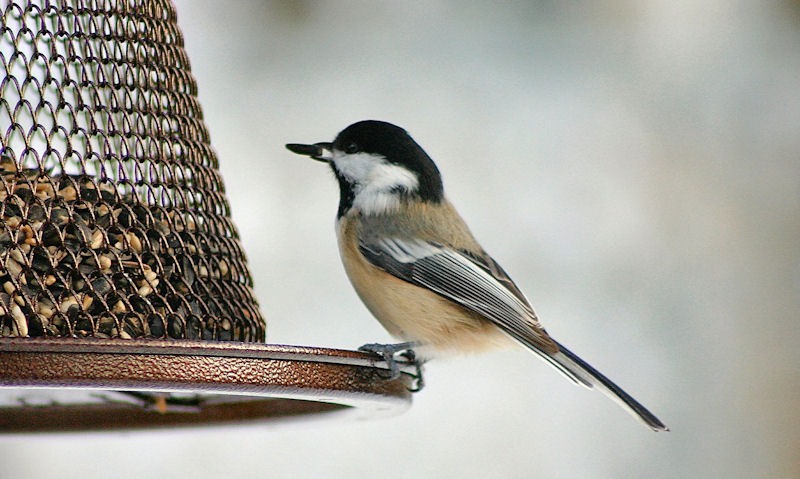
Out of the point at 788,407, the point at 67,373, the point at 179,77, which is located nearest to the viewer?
the point at 67,373

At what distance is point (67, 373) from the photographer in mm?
1439

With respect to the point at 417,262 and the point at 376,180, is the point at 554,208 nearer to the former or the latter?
the point at 376,180

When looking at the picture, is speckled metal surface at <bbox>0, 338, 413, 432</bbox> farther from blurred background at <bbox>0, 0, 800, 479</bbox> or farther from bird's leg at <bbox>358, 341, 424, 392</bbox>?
blurred background at <bbox>0, 0, 800, 479</bbox>

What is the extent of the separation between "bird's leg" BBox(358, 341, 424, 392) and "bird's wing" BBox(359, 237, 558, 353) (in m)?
0.16

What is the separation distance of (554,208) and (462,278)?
226 cm

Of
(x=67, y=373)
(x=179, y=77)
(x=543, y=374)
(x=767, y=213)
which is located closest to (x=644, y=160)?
(x=767, y=213)

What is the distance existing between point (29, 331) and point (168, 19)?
80 cm

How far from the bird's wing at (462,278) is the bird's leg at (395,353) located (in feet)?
0.54

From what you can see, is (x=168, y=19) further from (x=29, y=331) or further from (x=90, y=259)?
(x=29, y=331)

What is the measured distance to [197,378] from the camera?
1532 mm

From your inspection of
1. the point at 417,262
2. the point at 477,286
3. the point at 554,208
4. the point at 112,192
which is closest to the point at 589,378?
the point at 477,286

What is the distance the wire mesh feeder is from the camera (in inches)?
61.7

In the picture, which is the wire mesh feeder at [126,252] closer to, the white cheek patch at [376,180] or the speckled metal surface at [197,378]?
the speckled metal surface at [197,378]

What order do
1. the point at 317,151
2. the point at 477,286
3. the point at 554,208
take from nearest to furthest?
1. the point at 477,286
2. the point at 317,151
3. the point at 554,208
